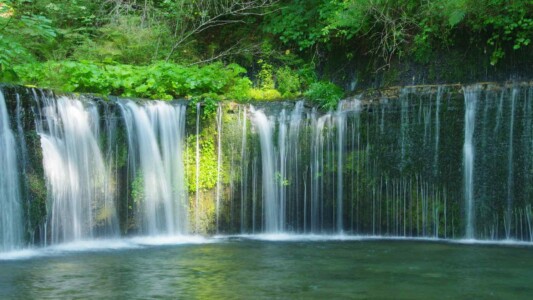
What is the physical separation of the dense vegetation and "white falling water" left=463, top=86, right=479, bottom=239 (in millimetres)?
1578

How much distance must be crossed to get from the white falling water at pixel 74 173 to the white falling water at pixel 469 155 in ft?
20.1

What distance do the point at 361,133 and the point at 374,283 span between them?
527 centimetres

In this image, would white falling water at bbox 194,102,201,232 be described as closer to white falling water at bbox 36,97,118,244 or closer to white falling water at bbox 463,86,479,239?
white falling water at bbox 36,97,118,244

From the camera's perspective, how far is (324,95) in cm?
1309

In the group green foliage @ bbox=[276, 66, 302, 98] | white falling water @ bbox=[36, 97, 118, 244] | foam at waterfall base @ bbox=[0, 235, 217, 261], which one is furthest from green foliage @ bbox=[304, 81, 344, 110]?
white falling water @ bbox=[36, 97, 118, 244]

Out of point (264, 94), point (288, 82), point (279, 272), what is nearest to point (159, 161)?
point (264, 94)

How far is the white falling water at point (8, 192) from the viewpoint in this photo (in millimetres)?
9861

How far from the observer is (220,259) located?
930cm

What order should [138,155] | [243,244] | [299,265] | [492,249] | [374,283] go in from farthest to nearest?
[138,155] → [243,244] → [492,249] → [299,265] → [374,283]

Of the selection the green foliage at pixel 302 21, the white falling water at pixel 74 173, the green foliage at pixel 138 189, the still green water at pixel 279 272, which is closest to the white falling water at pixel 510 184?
the still green water at pixel 279 272

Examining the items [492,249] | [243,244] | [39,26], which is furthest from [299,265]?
[39,26]

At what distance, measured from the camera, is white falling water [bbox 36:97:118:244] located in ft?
35.7

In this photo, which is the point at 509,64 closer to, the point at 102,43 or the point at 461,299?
the point at 461,299

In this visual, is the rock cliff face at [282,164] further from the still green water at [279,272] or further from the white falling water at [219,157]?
the still green water at [279,272]
